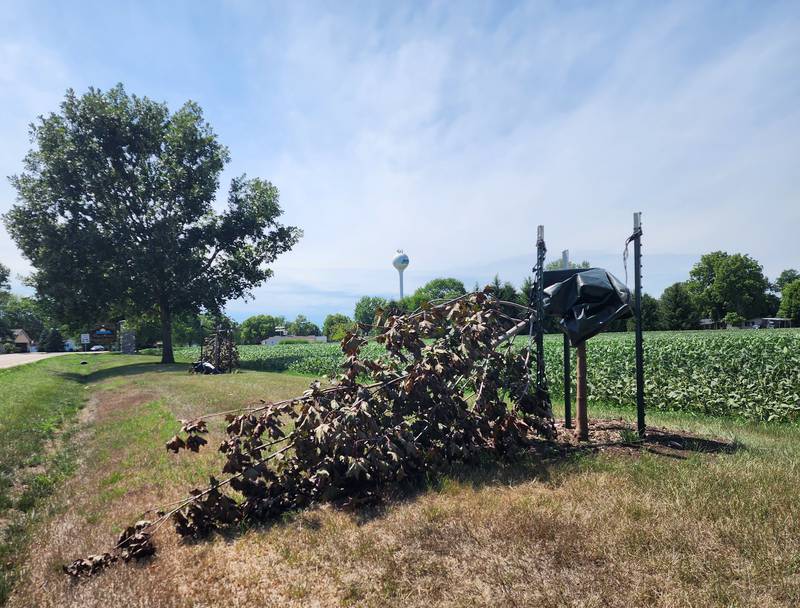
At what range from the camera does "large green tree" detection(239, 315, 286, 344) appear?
406 ft

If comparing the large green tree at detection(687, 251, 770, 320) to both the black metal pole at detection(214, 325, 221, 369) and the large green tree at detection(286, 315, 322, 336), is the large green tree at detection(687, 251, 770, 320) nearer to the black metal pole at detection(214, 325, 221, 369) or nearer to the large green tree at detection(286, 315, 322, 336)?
the black metal pole at detection(214, 325, 221, 369)

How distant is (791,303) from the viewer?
226 ft

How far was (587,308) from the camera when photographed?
226 inches

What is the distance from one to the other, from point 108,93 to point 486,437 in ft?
109

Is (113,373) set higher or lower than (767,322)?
lower

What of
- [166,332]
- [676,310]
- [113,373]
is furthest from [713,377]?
[676,310]

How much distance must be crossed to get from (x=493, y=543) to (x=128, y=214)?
31.0 m

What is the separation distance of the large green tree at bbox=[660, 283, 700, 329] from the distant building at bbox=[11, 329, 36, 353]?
10758 centimetres

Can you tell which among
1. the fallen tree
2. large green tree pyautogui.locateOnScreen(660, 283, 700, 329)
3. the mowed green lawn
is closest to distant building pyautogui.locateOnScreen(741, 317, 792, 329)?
large green tree pyautogui.locateOnScreen(660, 283, 700, 329)

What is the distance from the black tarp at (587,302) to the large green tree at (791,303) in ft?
272

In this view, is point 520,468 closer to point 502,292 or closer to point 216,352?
point 502,292

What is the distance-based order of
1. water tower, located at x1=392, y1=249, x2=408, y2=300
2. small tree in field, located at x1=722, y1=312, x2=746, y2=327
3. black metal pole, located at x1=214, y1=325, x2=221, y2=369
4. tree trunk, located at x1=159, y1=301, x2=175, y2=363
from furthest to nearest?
water tower, located at x1=392, y1=249, x2=408, y2=300 < small tree in field, located at x1=722, y1=312, x2=746, y2=327 < tree trunk, located at x1=159, y1=301, x2=175, y2=363 < black metal pole, located at x1=214, y1=325, x2=221, y2=369

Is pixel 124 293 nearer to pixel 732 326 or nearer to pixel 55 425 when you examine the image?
pixel 55 425

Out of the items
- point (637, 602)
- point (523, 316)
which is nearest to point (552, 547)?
point (637, 602)
